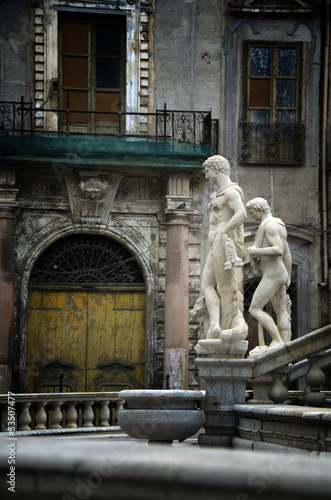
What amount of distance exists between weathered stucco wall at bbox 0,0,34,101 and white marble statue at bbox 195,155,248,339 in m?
7.99

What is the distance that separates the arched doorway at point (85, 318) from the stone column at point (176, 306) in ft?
2.65

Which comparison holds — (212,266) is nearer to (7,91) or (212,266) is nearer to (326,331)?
(326,331)

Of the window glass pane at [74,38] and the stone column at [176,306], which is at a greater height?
the window glass pane at [74,38]

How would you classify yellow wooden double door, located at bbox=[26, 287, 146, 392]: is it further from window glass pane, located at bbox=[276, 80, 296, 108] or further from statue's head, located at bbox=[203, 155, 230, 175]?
statue's head, located at bbox=[203, 155, 230, 175]

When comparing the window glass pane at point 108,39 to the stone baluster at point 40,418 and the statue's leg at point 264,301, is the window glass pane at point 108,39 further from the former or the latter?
the stone baluster at point 40,418

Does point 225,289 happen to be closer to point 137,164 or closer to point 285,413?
point 285,413

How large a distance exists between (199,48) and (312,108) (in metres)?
2.65

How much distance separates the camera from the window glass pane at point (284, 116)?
58.2 ft

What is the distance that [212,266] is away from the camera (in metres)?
9.95

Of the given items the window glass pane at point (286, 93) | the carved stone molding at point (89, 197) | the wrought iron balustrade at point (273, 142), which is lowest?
the carved stone molding at point (89, 197)

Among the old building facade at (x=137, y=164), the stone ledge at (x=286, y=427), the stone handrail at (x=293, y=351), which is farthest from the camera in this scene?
the old building facade at (x=137, y=164)

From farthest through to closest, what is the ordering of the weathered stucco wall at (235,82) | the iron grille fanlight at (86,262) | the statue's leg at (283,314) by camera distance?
the weathered stucco wall at (235,82) → the iron grille fanlight at (86,262) → the statue's leg at (283,314)

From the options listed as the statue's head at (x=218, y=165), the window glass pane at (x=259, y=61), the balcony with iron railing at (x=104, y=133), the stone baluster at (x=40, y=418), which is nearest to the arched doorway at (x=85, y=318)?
the balcony with iron railing at (x=104, y=133)

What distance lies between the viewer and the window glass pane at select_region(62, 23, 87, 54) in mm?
A: 17531
